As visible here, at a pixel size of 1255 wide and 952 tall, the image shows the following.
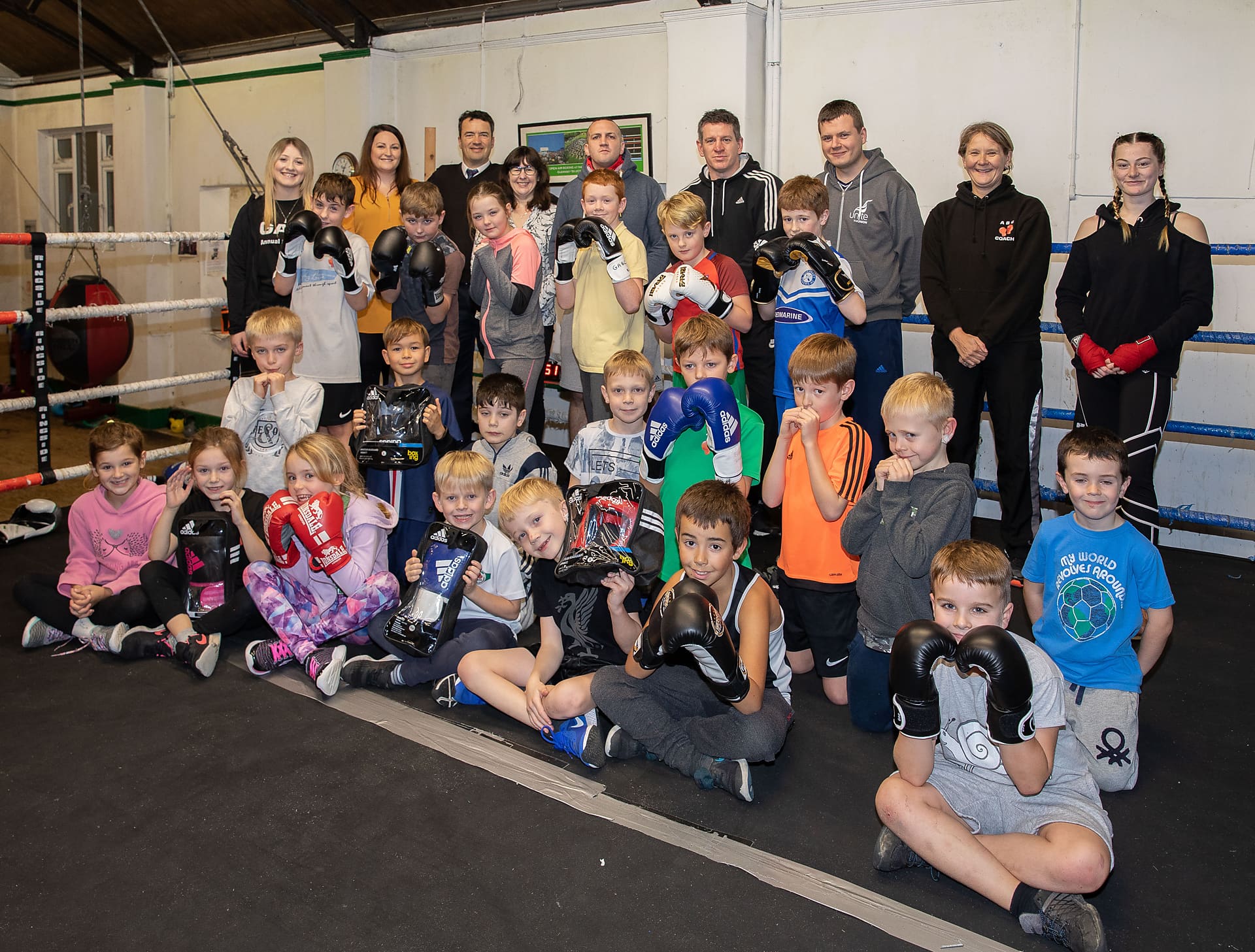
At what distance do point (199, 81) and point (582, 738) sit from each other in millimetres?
7248

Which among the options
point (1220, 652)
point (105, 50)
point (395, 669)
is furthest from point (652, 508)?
point (105, 50)

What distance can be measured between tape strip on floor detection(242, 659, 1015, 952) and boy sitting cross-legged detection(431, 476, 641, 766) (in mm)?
107

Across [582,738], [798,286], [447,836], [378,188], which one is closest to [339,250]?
[378,188]

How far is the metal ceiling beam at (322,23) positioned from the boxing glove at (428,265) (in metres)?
3.01

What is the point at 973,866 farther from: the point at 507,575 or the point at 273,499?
the point at 273,499

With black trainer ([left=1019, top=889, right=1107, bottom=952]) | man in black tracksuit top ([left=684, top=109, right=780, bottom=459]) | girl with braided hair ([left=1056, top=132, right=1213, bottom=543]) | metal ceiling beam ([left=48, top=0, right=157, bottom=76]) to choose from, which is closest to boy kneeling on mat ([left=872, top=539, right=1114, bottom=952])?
black trainer ([left=1019, top=889, right=1107, bottom=952])

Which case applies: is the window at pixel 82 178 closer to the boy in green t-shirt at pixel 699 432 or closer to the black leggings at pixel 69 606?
the black leggings at pixel 69 606

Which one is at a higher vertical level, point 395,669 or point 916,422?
point 916,422

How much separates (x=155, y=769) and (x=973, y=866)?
6.76ft

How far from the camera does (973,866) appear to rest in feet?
7.23

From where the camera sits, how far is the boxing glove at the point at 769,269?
12.3ft

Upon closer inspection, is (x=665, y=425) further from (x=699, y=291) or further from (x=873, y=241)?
(x=873, y=241)

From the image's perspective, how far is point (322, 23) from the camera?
21.6ft

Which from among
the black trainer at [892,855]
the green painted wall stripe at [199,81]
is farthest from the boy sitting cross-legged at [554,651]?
the green painted wall stripe at [199,81]
